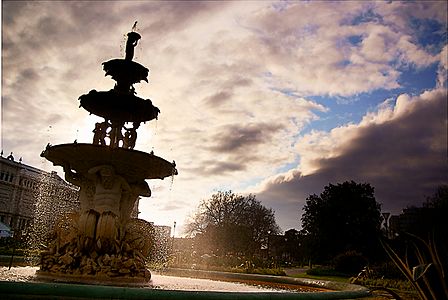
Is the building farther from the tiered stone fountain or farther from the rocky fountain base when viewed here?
the rocky fountain base

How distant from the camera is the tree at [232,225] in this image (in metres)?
53.0

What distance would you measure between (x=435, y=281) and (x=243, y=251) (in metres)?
51.5

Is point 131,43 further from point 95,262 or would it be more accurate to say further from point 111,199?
point 95,262

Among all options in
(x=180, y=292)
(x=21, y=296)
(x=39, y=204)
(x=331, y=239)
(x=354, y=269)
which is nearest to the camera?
(x=21, y=296)

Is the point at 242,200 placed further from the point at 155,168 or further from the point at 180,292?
the point at 180,292

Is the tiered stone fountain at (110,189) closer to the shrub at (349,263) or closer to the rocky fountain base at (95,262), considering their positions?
the rocky fountain base at (95,262)

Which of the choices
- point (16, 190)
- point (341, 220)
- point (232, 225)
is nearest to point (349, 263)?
point (341, 220)

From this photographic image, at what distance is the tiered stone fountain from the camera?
33.8ft

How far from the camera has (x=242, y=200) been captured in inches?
2357

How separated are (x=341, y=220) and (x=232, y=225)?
14.1 metres

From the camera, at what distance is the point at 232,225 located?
54.7 meters

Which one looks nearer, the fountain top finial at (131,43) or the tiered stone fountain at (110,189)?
the tiered stone fountain at (110,189)

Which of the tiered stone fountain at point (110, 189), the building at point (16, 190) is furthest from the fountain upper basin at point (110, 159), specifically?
the building at point (16, 190)

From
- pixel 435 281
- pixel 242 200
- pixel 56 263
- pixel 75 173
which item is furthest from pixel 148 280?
pixel 242 200
